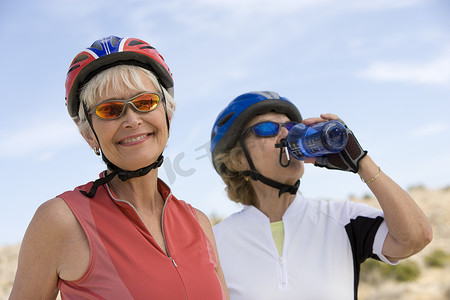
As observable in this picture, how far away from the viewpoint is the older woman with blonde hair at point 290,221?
11.3 feet

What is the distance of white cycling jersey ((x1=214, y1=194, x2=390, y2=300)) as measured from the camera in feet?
11.4

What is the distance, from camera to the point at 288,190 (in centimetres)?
400

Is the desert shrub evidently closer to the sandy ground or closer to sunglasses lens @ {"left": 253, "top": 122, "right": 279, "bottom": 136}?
the sandy ground

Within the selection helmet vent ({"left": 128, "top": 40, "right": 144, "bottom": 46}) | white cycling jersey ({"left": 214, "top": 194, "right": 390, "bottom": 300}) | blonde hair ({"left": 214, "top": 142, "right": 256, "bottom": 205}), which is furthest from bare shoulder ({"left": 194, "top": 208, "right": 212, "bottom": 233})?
blonde hair ({"left": 214, "top": 142, "right": 256, "bottom": 205})

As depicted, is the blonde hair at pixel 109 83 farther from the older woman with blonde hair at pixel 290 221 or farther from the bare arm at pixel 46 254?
the older woman with blonde hair at pixel 290 221

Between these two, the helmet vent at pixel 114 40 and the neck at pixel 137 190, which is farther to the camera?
the helmet vent at pixel 114 40

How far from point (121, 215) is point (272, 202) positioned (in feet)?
6.22

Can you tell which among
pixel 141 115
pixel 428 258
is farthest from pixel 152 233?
pixel 428 258

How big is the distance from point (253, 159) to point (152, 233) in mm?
1863

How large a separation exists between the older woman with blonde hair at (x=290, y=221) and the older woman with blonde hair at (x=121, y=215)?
868mm

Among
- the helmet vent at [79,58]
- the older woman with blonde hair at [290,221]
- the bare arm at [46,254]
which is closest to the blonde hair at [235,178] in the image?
the older woman with blonde hair at [290,221]

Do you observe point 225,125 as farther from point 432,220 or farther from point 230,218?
point 432,220

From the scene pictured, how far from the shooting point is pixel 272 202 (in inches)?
163

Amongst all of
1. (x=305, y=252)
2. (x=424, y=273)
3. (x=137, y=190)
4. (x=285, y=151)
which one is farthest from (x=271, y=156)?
(x=424, y=273)
